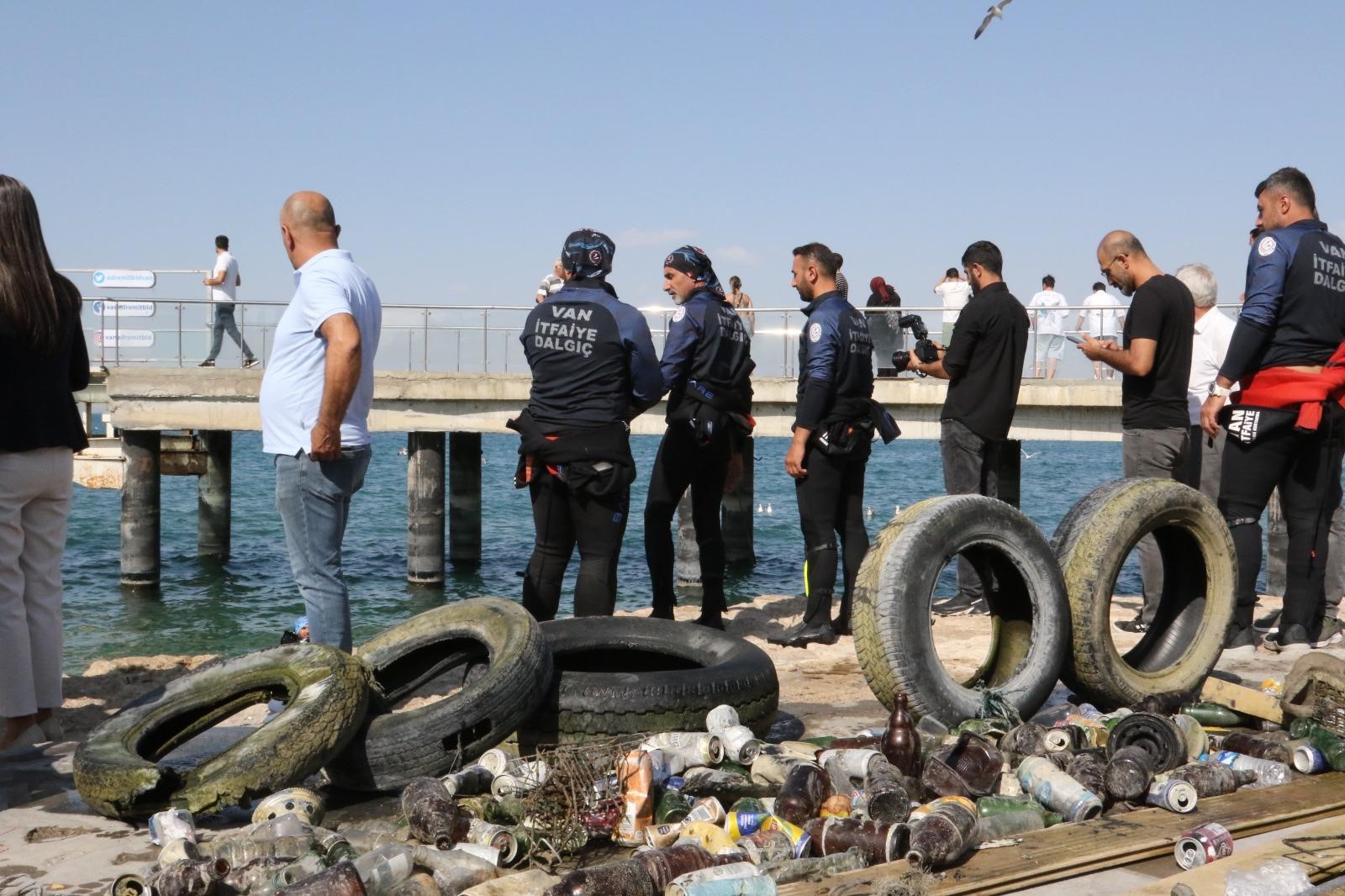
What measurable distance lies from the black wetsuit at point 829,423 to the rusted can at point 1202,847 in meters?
3.72

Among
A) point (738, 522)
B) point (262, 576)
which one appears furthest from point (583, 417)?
point (262, 576)

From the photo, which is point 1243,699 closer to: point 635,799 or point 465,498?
point 635,799

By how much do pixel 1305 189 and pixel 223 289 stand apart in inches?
635

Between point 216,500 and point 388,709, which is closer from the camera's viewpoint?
point 388,709

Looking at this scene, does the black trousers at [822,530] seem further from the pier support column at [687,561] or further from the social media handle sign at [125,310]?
the social media handle sign at [125,310]

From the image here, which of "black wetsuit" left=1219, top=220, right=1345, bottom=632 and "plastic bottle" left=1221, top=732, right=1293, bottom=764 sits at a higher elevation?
"black wetsuit" left=1219, top=220, right=1345, bottom=632

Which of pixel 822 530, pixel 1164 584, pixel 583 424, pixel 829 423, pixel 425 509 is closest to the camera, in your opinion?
pixel 583 424

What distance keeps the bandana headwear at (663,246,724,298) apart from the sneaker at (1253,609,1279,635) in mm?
3842

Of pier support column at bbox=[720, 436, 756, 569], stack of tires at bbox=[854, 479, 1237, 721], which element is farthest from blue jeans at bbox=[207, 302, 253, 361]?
stack of tires at bbox=[854, 479, 1237, 721]

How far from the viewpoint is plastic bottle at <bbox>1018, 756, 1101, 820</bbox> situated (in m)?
4.21

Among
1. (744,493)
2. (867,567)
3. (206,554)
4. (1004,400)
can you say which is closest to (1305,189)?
(1004,400)

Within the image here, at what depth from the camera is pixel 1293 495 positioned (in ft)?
22.9

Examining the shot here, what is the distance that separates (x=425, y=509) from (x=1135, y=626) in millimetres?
12431

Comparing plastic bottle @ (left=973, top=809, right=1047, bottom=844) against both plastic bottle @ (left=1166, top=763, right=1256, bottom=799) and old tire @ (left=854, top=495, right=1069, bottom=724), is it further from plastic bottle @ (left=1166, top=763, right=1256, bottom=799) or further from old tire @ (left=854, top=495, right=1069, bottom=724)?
old tire @ (left=854, top=495, right=1069, bottom=724)
